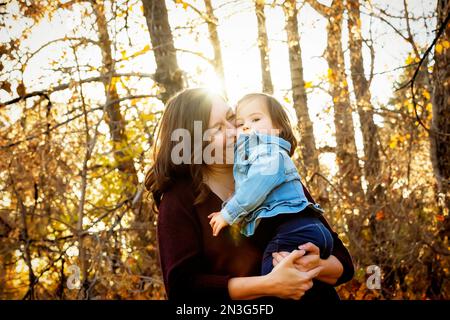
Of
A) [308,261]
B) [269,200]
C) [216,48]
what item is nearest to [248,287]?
[308,261]

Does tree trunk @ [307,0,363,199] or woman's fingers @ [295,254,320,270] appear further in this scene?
tree trunk @ [307,0,363,199]

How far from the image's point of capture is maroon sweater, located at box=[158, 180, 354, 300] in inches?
78.4

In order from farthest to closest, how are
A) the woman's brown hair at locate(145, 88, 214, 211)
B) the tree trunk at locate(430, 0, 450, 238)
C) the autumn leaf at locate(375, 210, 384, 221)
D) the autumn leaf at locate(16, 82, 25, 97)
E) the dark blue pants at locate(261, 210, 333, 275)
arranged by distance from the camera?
the autumn leaf at locate(375, 210, 384, 221) < the tree trunk at locate(430, 0, 450, 238) < the autumn leaf at locate(16, 82, 25, 97) < the woman's brown hair at locate(145, 88, 214, 211) < the dark blue pants at locate(261, 210, 333, 275)

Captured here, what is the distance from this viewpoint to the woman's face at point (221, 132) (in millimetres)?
2270

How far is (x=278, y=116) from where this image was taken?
2531 millimetres

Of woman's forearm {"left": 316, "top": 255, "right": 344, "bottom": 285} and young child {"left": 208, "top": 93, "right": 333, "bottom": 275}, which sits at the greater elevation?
young child {"left": 208, "top": 93, "right": 333, "bottom": 275}

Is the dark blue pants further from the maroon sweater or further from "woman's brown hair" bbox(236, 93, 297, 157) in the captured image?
"woman's brown hair" bbox(236, 93, 297, 157)

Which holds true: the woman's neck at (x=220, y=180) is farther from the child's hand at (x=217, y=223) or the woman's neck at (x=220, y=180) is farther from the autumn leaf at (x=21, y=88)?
the autumn leaf at (x=21, y=88)

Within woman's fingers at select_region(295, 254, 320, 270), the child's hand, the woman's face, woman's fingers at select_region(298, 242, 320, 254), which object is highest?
the woman's face

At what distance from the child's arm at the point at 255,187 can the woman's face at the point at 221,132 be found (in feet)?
0.53

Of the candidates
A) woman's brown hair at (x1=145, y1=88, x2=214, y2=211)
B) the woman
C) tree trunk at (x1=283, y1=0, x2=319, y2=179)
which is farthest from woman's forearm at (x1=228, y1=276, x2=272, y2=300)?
tree trunk at (x1=283, y1=0, x2=319, y2=179)

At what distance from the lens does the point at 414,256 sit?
626 centimetres

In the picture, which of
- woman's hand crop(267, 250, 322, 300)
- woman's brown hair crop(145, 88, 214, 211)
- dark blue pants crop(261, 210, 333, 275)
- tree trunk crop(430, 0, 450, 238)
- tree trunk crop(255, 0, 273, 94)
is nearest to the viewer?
woman's hand crop(267, 250, 322, 300)
